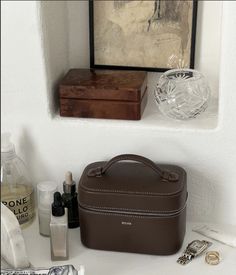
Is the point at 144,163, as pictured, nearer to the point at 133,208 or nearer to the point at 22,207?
the point at 133,208

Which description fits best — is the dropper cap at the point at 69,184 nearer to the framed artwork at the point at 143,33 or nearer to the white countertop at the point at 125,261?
the white countertop at the point at 125,261

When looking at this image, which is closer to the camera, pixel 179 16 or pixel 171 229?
pixel 171 229

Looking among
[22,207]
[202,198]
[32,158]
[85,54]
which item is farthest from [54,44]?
[202,198]

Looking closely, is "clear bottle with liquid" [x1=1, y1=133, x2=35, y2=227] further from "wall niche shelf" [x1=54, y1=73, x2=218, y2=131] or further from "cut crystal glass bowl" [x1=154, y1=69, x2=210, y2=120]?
"cut crystal glass bowl" [x1=154, y1=69, x2=210, y2=120]

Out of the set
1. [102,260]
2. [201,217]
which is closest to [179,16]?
[201,217]

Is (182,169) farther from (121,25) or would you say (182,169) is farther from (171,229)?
(121,25)

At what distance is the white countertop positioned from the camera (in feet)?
3.73

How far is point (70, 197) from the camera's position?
1251 millimetres

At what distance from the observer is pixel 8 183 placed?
1245mm

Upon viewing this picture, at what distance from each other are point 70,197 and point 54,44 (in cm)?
34

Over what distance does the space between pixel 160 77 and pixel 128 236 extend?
0.35 m

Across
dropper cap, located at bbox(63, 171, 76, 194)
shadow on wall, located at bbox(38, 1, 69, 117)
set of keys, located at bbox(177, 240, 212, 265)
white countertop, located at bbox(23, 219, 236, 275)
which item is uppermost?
shadow on wall, located at bbox(38, 1, 69, 117)

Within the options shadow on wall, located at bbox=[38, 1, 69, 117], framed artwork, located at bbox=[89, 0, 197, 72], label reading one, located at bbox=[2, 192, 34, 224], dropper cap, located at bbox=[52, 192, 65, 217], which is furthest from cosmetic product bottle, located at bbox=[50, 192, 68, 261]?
framed artwork, located at bbox=[89, 0, 197, 72]

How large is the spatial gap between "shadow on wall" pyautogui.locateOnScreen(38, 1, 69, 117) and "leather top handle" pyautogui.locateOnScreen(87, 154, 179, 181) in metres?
0.18
